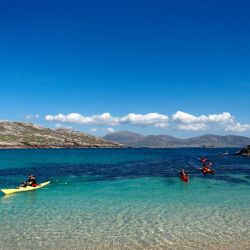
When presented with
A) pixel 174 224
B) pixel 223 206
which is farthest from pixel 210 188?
pixel 174 224

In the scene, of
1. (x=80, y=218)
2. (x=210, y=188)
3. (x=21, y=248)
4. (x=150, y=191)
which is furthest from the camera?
(x=210, y=188)

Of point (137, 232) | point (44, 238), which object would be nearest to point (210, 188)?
point (137, 232)

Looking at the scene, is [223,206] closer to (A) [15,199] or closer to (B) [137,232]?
(B) [137,232]

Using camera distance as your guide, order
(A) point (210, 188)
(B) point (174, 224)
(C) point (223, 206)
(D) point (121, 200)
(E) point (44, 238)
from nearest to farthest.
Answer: (E) point (44, 238), (B) point (174, 224), (C) point (223, 206), (D) point (121, 200), (A) point (210, 188)

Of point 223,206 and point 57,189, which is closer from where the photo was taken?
point 223,206

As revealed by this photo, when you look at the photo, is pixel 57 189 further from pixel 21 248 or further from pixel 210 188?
pixel 21 248

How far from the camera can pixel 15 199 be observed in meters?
47.6

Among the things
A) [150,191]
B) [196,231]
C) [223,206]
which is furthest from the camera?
[150,191]

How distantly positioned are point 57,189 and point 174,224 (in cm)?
2872

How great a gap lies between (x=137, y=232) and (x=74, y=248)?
6.05m

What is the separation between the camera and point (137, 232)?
3047 cm

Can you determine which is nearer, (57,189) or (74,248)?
(74,248)

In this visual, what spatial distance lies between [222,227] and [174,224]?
3.97 metres

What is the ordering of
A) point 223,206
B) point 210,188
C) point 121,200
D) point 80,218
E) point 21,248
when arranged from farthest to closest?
point 210,188 → point 121,200 → point 223,206 → point 80,218 → point 21,248
